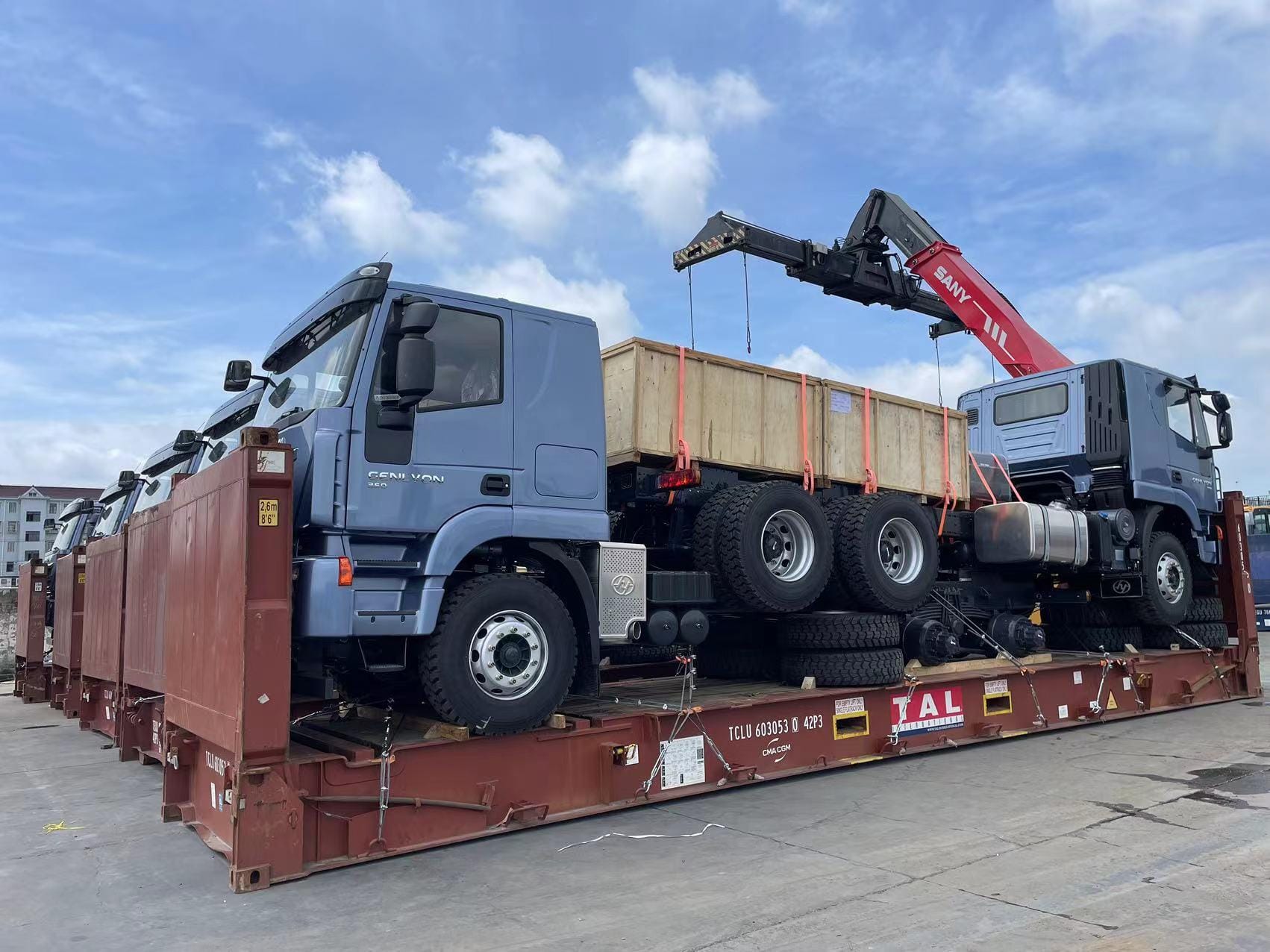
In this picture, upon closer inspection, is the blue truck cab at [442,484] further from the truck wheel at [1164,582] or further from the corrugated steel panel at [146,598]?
the truck wheel at [1164,582]

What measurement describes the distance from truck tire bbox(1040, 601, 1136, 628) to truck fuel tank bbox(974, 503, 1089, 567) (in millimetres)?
1578

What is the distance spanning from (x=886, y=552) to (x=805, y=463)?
3.68 feet

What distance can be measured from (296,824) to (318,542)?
1497 millimetres

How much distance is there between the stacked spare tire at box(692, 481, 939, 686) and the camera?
7.32 meters

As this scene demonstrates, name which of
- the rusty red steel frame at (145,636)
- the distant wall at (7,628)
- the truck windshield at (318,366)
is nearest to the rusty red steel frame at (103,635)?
the rusty red steel frame at (145,636)

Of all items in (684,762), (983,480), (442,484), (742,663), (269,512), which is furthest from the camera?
(983,480)

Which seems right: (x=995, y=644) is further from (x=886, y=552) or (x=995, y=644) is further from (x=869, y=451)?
(x=869, y=451)

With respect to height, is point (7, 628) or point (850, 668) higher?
point (850, 668)

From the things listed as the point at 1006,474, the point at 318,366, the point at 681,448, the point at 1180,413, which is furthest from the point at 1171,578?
the point at 318,366

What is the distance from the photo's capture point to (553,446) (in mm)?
6211

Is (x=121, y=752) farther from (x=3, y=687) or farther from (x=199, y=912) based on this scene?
(x=3, y=687)

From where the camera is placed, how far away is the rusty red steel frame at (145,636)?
7.29m

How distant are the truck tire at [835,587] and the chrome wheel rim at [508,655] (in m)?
3.06

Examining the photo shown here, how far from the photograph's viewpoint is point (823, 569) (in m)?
7.83
